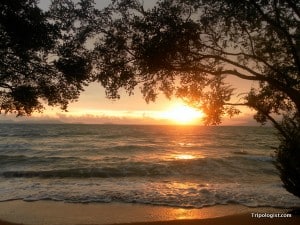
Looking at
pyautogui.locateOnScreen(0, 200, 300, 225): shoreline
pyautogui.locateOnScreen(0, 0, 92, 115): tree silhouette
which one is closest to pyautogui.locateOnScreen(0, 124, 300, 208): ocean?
pyautogui.locateOnScreen(0, 200, 300, 225): shoreline

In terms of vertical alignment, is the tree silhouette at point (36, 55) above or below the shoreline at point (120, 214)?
above

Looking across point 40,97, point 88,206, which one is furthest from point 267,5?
point 88,206

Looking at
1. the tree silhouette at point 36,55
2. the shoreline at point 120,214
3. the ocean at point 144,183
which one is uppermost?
the tree silhouette at point 36,55

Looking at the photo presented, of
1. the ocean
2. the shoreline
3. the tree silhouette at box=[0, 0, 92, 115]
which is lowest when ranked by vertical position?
the ocean

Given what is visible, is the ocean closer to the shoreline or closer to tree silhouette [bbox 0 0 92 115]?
the shoreline

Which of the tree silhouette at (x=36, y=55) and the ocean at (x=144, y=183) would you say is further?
the ocean at (x=144, y=183)

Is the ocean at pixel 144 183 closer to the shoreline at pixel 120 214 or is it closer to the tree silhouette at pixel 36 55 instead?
the shoreline at pixel 120 214

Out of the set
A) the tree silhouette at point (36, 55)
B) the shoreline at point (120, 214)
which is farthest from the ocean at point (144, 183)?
the tree silhouette at point (36, 55)

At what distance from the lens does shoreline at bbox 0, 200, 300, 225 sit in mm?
14266

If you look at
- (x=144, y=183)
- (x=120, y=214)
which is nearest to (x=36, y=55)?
(x=120, y=214)

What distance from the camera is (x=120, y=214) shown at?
16.5 metres

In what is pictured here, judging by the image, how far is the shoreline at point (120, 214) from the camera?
14.3 metres

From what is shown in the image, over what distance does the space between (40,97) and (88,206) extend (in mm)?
5886

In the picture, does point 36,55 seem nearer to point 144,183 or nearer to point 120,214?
point 120,214
